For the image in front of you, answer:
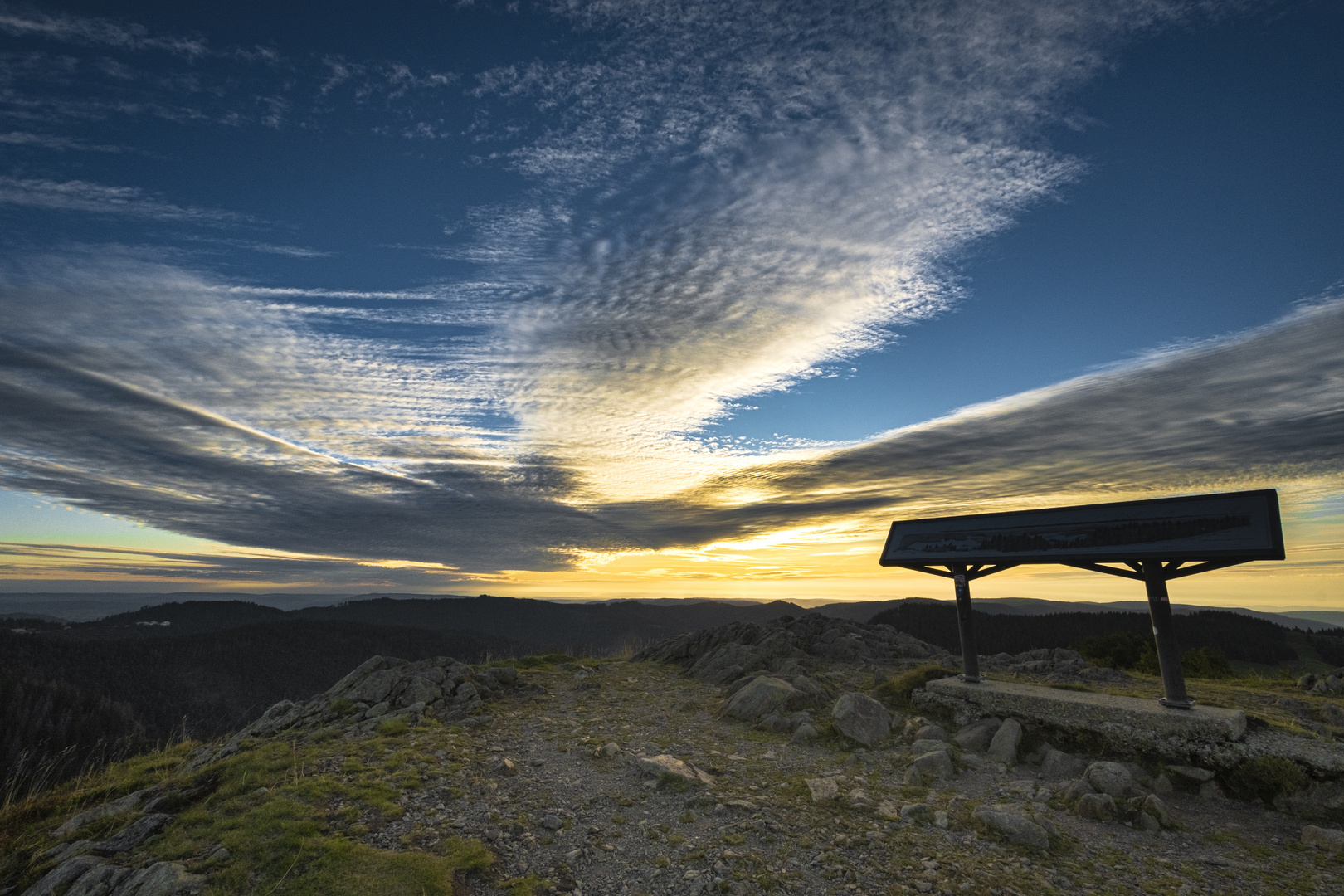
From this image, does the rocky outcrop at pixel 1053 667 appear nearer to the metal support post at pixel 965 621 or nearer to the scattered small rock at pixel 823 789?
the metal support post at pixel 965 621

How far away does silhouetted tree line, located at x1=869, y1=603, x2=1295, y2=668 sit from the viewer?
43.4 m

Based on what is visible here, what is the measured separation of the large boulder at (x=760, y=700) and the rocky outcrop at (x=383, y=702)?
7290 millimetres

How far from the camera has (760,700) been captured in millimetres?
16141

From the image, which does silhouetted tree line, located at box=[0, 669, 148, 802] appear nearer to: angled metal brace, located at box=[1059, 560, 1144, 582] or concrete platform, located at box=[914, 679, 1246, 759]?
concrete platform, located at box=[914, 679, 1246, 759]

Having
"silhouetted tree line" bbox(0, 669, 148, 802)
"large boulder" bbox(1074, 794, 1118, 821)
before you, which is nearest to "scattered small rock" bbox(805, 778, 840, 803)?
"large boulder" bbox(1074, 794, 1118, 821)

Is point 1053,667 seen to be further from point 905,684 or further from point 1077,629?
point 1077,629

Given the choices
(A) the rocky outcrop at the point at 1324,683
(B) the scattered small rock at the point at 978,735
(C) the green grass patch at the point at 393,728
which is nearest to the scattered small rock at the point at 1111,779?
(B) the scattered small rock at the point at 978,735

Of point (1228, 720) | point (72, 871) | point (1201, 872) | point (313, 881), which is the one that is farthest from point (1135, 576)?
point (72, 871)

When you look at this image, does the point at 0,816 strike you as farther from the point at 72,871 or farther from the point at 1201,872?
the point at 1201,872

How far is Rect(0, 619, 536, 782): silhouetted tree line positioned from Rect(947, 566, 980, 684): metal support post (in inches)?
3786

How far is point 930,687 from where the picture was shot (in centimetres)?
1502

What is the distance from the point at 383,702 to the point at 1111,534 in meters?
20.2

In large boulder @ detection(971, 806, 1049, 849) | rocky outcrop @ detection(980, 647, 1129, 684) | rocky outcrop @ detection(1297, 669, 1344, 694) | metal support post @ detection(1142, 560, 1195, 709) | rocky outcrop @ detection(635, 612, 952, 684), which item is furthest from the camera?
rocky outcrop @ detection(635, 612, 952, 684)

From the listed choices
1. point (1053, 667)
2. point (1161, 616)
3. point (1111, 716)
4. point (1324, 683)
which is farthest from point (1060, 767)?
point (1324, 683)
